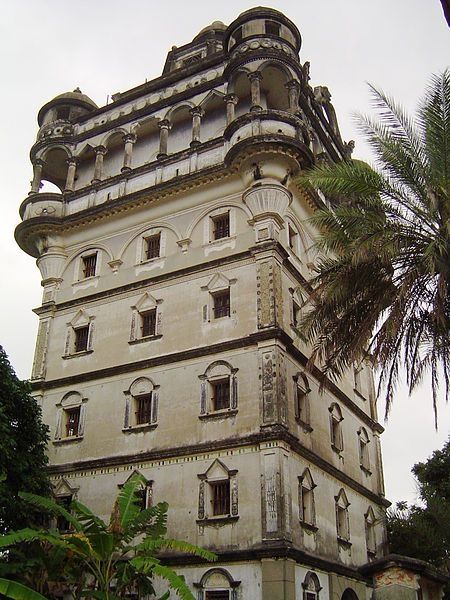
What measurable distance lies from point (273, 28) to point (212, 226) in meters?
9.68

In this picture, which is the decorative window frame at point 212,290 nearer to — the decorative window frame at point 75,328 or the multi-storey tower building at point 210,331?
the multi-storey tower building at point 210,331

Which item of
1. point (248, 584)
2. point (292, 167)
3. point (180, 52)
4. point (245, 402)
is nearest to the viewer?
point (248, 584)

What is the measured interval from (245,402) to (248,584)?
17.7ft

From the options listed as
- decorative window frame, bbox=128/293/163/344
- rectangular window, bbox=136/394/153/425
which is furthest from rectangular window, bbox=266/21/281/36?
rectangular window, bbox=136/394/153/425

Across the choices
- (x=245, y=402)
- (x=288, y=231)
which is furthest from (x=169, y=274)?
(x=245, y=402)

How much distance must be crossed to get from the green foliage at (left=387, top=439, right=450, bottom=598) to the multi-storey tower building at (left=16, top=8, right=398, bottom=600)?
2599 mm

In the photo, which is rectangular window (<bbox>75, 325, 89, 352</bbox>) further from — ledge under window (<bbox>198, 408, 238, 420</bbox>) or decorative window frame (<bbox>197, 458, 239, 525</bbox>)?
decorative window frame (<bbox>197, 458, 239, 525</bbox>)

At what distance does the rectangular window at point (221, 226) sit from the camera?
2584 cm

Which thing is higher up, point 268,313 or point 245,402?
point 268,313

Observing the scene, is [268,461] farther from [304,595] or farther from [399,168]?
[399,168]

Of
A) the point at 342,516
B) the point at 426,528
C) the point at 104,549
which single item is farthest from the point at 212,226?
the point at 426,528

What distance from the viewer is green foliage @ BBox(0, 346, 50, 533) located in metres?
19.7

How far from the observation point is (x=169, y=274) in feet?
84.9

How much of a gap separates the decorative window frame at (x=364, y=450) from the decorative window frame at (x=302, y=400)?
6.01 m
